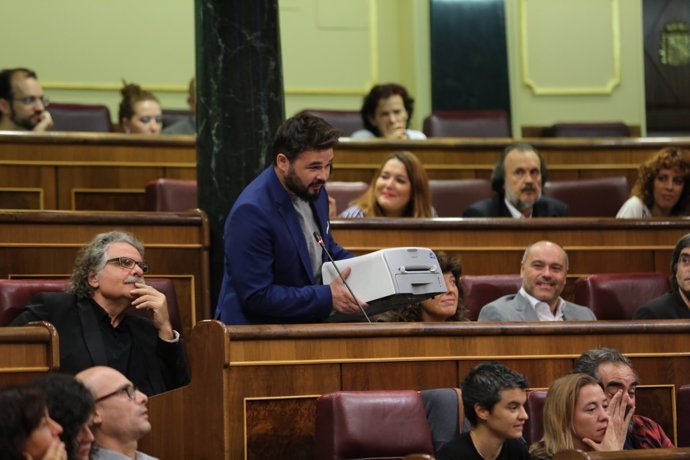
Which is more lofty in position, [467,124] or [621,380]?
[467,124]

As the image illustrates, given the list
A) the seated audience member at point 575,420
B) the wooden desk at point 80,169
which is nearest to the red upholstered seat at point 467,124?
the wooden desk at point 80,169

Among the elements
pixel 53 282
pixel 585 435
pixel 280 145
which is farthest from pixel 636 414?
pixel 53 282

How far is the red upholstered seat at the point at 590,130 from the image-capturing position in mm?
4484

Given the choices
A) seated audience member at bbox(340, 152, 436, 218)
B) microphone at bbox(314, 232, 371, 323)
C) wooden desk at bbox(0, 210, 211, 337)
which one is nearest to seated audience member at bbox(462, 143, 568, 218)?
seated audience member at bbox(340, 152, 436, 218)

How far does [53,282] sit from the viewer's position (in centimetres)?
246

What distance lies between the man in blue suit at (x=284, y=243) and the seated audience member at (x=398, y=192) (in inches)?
30.7

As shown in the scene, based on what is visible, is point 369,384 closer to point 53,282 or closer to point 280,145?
point 280,145

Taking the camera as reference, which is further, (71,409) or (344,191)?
(344,191)

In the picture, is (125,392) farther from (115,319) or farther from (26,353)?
(115,319)

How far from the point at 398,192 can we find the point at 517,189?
0.32 m

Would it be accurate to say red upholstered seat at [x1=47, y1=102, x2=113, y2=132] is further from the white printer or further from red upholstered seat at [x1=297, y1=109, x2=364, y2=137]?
the white printer

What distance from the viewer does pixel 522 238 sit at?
306 centimetres

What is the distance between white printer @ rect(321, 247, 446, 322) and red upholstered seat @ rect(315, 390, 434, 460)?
20 centimetres

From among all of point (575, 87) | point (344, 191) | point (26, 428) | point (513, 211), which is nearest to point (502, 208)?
point (513, 211)
